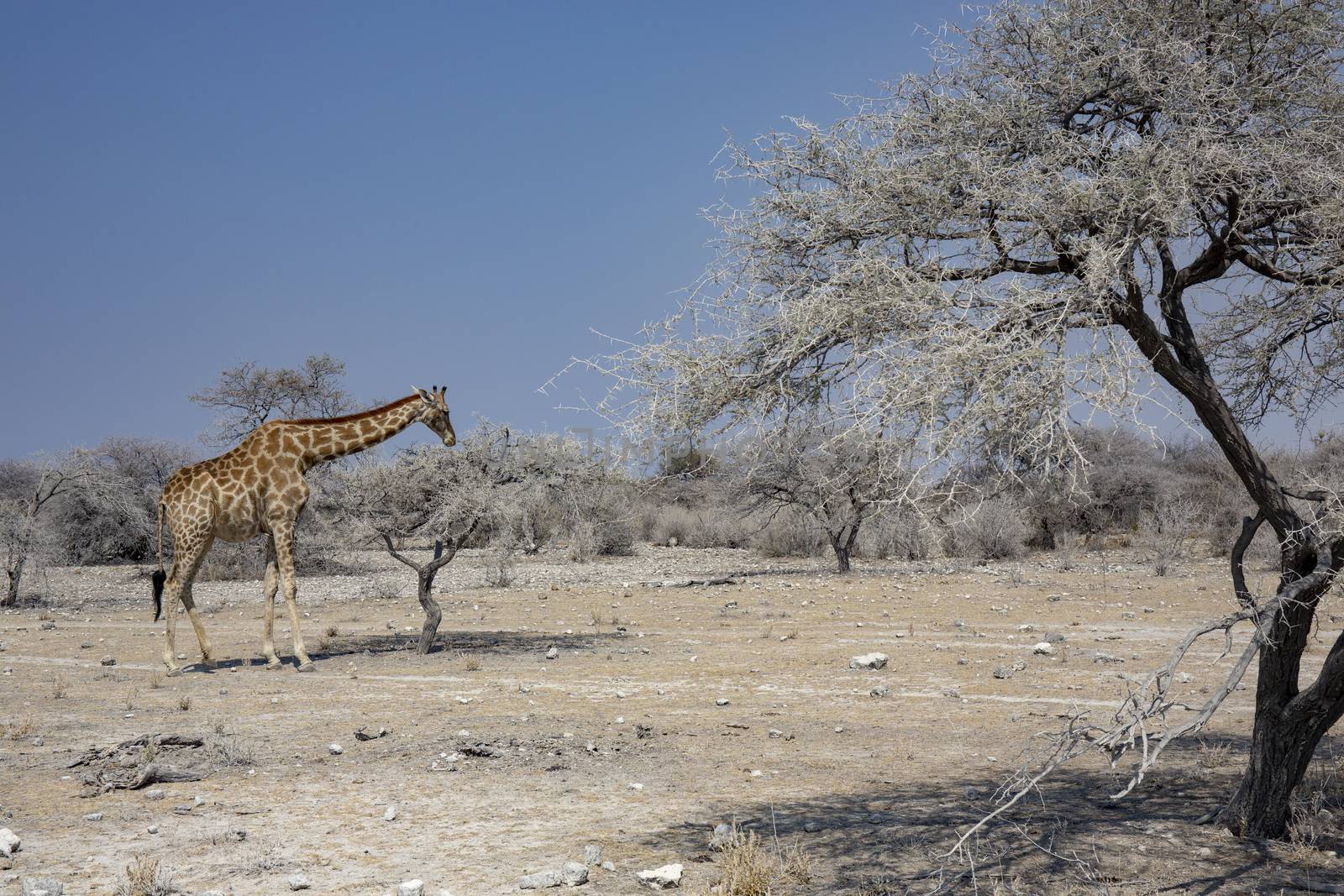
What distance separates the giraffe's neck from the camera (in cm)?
1405

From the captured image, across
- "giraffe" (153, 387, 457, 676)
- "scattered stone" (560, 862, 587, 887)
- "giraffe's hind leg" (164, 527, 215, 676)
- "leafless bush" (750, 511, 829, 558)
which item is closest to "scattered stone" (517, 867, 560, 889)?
"scattered stone" (560, 862, 587, 887)

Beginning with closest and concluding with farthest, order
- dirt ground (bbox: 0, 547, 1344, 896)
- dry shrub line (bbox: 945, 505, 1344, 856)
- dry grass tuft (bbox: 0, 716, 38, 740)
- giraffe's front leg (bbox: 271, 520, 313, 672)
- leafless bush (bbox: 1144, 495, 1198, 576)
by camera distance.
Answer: dry shrub line (bbox: 945, 505, 1344, 856) → dirt ground (bbox: 0, 547, 1344, 896) → dry grass tuft (bbox: 0, 716, 38, 740) → giraffe's front leg (bbox: 271, 520, 313, 672) → leafless bush (bbox: 1144, 495, 1198, 576)

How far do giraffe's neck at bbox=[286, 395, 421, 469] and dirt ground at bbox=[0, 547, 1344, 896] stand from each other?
2560 millimetres

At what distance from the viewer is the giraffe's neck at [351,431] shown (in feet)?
46.1

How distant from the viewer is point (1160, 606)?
18750 millimetres

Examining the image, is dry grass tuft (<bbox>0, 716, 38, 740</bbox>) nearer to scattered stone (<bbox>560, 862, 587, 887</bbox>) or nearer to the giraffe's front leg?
the giraffe's front leg

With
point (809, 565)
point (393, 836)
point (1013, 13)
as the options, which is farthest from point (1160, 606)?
point (393, 836)

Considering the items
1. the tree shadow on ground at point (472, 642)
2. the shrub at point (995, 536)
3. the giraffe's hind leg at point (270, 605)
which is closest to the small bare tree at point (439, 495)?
the tree shadow on ground at point (472, 642)

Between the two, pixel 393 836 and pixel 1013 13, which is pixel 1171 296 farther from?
pixel 393 836

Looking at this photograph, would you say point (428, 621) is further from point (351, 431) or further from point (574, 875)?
point (574, 875)

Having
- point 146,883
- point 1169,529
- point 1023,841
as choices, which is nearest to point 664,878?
point 1023,841

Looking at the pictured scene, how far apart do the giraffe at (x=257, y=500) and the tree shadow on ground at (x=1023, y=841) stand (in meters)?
7.97

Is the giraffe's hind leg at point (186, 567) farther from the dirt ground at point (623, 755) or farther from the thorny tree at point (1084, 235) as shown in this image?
the thorny tree at point (1084, 235)

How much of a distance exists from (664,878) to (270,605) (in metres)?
9.44
